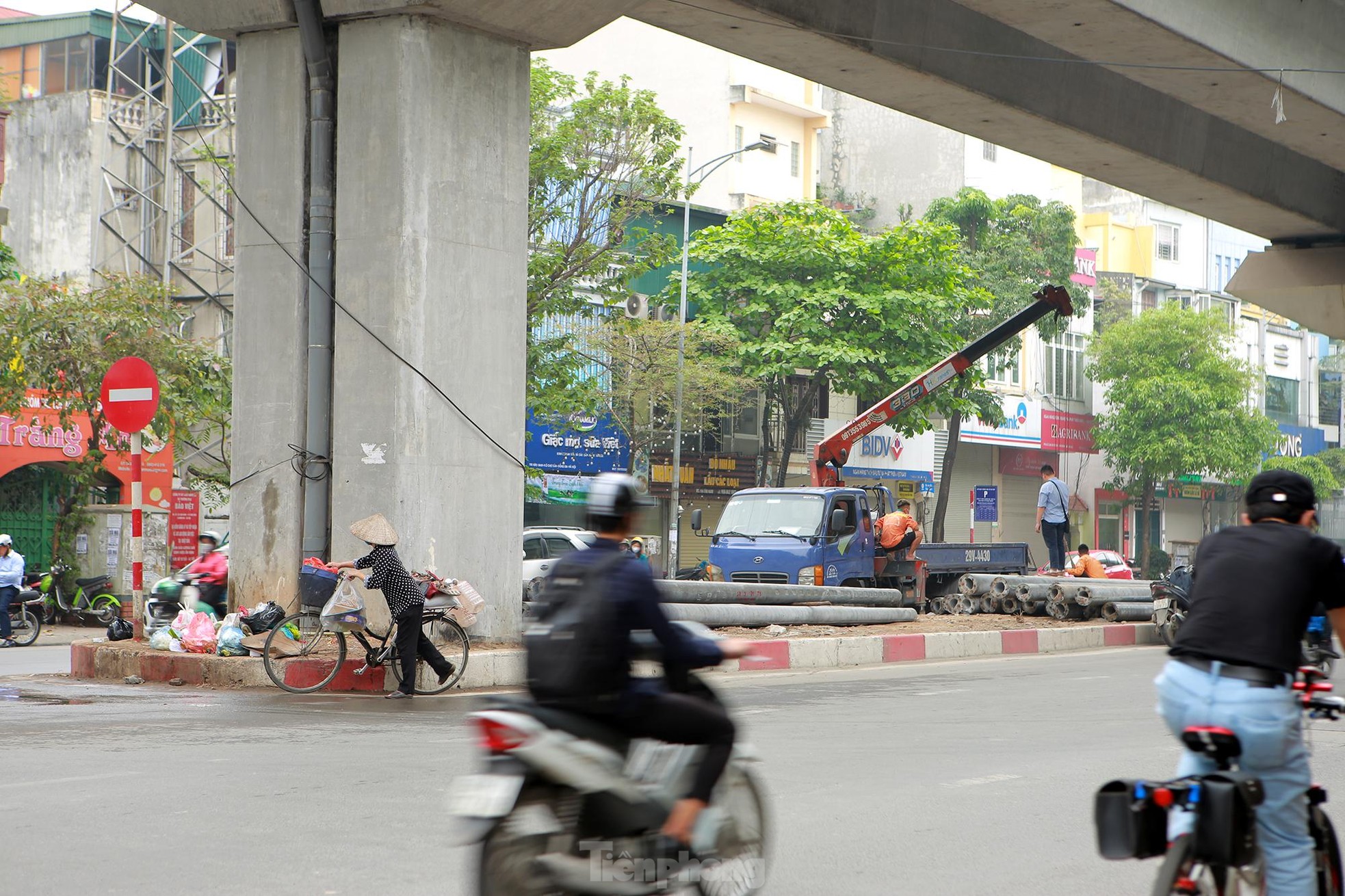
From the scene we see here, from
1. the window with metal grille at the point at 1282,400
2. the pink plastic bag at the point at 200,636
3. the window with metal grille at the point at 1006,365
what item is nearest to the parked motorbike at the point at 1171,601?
the pink plastic bag at the point at 200,636

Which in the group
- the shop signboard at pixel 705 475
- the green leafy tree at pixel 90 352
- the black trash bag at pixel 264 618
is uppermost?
the green leafy tree at pixel 90 352

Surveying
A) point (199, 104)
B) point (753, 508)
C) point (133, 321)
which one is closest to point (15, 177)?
point (199, 104)

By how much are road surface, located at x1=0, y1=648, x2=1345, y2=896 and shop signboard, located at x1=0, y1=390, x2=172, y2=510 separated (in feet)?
53.5

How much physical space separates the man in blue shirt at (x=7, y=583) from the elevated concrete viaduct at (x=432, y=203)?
8.74m

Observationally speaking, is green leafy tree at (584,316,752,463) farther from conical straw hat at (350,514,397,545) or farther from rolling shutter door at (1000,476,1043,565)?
conical straw hat at (350,514,397,545)

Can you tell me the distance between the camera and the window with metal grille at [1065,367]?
176 ft

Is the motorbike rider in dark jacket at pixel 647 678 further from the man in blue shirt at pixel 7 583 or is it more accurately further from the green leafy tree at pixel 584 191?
the green leafy tree at pixel 584 191

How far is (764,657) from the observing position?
12578 millimetres

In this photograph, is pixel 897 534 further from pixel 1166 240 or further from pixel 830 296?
pixel 1166 240

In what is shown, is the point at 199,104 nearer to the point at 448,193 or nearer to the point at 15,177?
the point at 15,177

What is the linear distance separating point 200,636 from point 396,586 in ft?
8.00

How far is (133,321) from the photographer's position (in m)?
24.8

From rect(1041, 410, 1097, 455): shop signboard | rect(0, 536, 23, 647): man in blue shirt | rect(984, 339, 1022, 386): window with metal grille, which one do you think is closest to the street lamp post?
rect(984, 339, 1022, 386): window with metal grille

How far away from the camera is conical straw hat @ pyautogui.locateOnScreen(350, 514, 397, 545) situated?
477 inches
